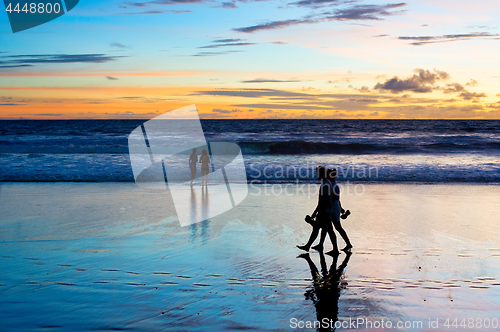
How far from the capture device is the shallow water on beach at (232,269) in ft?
15.0

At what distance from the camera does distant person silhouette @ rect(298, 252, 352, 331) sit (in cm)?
455

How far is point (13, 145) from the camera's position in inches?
1617

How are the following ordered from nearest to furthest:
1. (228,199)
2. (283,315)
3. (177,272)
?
(283,315) → (177,272) → (228,199)

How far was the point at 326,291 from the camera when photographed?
5.18 metres

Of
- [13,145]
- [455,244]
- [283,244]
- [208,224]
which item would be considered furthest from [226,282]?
[13,145]

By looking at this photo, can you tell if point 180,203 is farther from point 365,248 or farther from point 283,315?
point 283,315

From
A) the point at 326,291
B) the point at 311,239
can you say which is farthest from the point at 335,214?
the point at 326,291

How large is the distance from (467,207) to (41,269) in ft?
35.8
